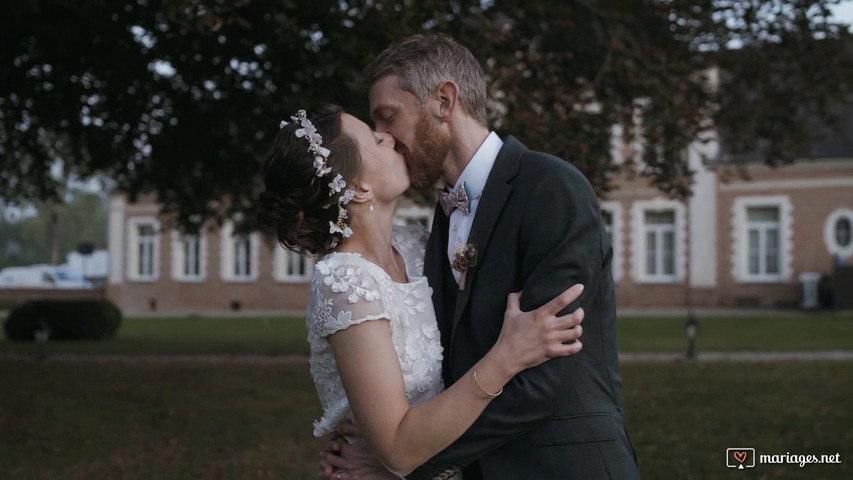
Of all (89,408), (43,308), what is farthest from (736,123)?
(43,308)

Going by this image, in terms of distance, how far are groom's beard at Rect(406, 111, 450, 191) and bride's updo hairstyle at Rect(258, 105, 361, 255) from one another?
170mm

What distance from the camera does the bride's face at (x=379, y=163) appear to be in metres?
2.79

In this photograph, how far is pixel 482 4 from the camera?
424 inches

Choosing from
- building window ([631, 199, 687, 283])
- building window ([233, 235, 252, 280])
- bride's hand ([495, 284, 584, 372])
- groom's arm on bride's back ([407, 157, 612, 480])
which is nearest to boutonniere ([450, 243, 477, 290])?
groom's arm on bride's back ([407, 157, 612, 480])

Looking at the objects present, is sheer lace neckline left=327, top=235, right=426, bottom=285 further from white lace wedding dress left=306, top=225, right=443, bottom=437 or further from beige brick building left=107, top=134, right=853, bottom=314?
beige brick building left=107, top=134, right=853, bottom=314

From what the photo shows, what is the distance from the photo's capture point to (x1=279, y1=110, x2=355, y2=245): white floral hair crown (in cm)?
273

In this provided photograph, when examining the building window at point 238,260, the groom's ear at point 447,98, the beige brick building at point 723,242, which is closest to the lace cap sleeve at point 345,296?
the groom's ear at point 447,98

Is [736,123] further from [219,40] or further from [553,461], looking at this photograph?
[553,461]

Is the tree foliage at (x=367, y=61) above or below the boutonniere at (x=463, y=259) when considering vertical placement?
above

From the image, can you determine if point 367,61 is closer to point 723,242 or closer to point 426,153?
point 426,153

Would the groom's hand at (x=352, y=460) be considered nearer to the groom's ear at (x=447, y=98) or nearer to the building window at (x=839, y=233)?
the groom's ear at (x=447, y=98)

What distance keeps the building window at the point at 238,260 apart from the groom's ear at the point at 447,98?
43.5 m

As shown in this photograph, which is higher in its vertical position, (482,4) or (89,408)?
(482,4)

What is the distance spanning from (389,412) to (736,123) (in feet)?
41.5
